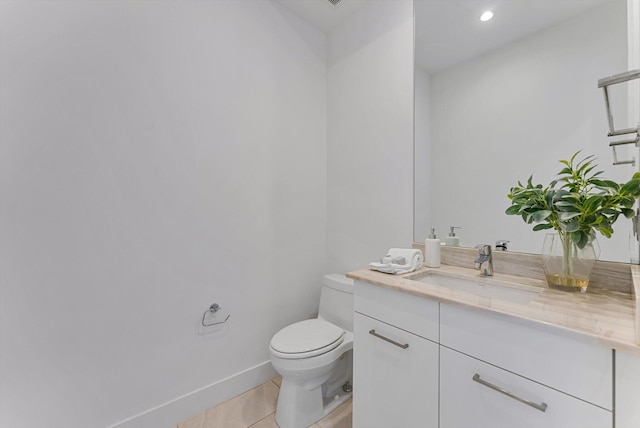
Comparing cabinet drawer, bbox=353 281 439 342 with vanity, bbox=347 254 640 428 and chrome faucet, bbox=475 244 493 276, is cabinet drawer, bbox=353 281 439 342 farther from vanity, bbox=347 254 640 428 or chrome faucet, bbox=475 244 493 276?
chrome faucet, bbox=475 244 493 276

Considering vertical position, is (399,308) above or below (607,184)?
below

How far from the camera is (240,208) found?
1.69 meters

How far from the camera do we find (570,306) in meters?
0.79

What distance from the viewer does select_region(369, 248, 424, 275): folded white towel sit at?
1.22m

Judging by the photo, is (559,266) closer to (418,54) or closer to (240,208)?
(418,54)

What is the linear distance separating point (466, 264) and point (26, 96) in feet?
7.19

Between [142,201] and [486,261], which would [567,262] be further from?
[142,201]

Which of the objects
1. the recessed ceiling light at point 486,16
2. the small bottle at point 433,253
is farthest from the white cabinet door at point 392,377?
the recessed ceiling light at point 486,16

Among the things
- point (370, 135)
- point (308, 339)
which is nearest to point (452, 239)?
point (370, 135)

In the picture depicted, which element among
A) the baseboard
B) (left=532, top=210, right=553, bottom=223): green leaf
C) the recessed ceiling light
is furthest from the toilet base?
the recessed ceiling light

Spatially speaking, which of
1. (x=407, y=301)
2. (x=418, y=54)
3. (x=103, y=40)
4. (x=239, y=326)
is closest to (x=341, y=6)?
(x=418, y=54)

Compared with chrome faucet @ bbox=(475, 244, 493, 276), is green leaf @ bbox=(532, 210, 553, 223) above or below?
above

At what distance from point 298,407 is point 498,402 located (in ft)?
3.35

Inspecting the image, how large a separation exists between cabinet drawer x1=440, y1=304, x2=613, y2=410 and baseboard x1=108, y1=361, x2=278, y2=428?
1371mm
